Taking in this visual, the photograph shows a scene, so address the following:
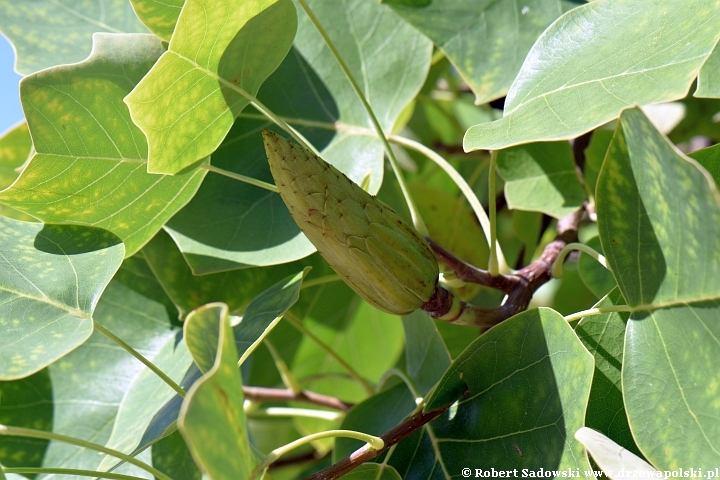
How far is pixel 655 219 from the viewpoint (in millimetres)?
696

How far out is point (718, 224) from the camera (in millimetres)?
605

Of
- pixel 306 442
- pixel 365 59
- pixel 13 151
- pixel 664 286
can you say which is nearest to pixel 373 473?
pixel 306 442

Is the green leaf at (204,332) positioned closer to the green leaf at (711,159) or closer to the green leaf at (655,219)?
the green leaf at (655,219)

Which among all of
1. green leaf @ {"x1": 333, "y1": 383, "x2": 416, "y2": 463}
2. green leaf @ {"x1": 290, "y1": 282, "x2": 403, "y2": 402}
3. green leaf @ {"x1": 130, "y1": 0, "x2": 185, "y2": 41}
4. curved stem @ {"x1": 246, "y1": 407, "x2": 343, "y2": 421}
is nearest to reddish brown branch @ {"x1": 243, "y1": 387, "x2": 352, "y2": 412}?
curved stem @ {"x1": 246, "y1": 407, "x2": 343, "y2": 421}

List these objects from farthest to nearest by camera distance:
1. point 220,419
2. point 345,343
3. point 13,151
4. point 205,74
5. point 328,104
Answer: point 345,343 → point 13,151 → point 328,104 → point 205,74 → point 220,419

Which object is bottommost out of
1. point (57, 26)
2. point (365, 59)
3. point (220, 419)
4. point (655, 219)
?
point (655, 219)

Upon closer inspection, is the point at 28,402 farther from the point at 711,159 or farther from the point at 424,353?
the point at 711,159

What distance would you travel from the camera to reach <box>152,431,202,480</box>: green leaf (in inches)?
Result: 41.7

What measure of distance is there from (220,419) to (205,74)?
1.64 ft

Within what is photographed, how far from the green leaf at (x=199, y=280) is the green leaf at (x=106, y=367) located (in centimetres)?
9

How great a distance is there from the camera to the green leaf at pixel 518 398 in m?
0.74

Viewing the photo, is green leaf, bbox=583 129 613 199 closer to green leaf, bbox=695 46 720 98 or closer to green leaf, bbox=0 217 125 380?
green leaf, bbox=695 46 720 98

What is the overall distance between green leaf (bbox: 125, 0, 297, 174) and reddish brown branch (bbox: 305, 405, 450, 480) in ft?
1.44

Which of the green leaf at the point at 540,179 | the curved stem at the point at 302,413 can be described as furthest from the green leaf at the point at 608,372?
the curved stem at the point at 302,413
